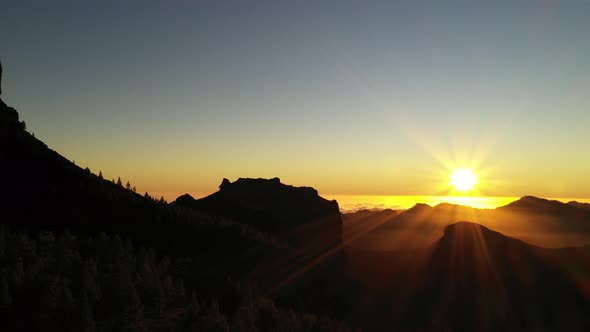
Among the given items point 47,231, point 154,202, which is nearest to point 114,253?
point 47,231

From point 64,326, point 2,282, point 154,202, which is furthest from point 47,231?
point 154,202

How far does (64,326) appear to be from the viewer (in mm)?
60344

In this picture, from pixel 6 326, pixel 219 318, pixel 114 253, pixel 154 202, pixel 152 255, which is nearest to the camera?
pixel 6 326

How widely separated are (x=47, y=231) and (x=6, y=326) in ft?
189

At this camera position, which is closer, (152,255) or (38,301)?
(38,301)

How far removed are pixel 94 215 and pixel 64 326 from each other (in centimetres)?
8344

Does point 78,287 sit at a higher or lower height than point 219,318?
higher

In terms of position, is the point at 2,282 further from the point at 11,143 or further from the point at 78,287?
the point at 11,143

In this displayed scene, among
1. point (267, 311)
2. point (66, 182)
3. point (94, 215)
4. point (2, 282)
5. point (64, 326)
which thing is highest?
point (66, 182)

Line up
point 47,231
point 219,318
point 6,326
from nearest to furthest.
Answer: point 6,326 < point 219,318 < point 47,231

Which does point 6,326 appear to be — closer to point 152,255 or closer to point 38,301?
point 38,301

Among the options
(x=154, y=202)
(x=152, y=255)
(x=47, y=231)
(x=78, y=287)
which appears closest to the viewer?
(x=78, y=287)

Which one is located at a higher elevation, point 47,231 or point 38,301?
point 47,231

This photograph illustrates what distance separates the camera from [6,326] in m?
58.6
